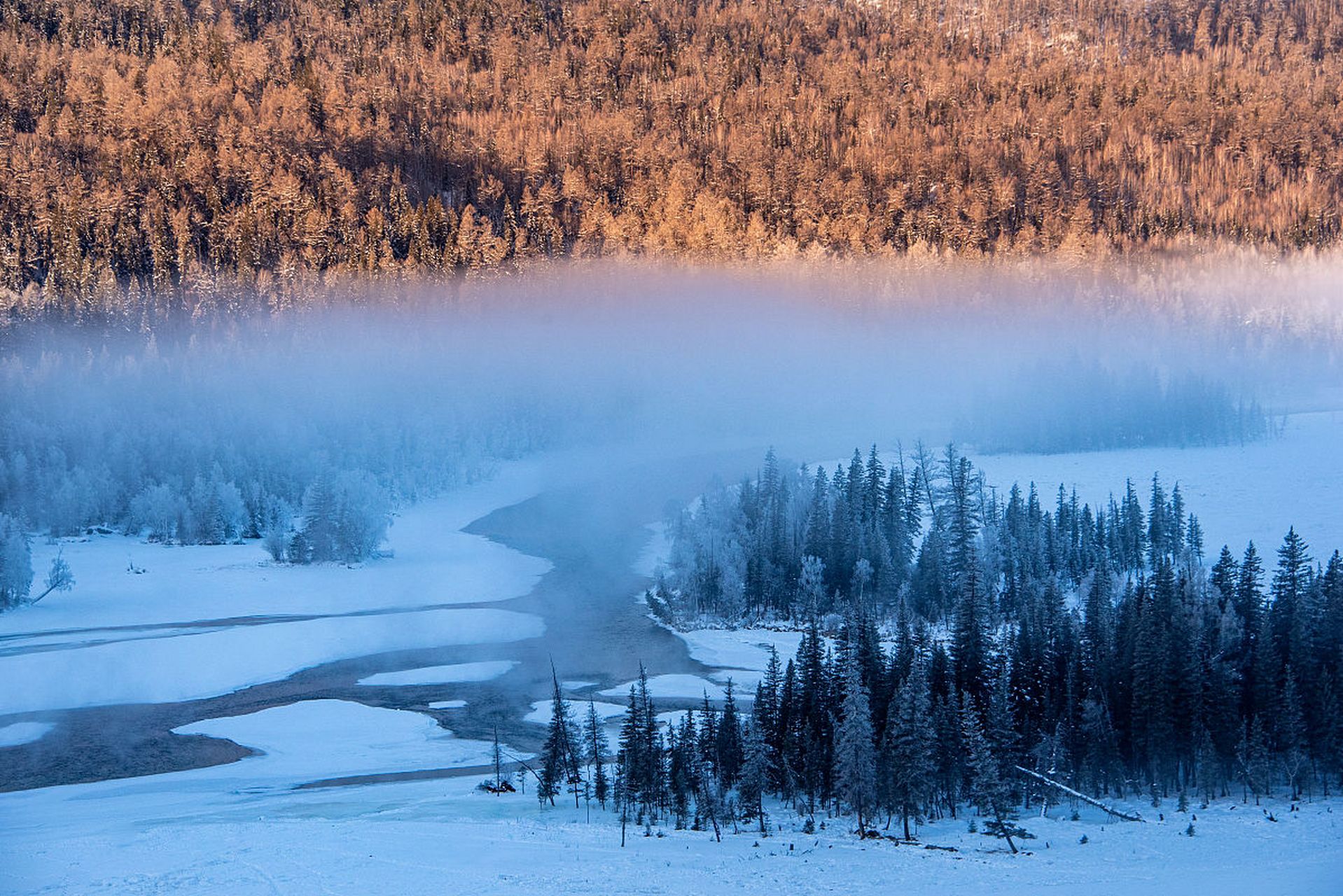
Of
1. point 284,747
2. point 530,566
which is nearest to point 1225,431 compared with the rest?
point 530,566

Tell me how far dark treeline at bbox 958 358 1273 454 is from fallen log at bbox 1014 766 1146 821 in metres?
86.2

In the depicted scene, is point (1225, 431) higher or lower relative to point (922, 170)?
lower

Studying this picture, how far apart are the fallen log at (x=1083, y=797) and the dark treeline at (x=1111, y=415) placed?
8620 centimetres

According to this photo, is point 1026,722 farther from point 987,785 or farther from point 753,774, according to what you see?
point 753,774

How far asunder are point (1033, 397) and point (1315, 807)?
112 metres

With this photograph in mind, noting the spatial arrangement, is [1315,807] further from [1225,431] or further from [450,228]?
[450,228]

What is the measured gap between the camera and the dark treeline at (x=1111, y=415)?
403 feet

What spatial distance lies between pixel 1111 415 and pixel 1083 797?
337ft

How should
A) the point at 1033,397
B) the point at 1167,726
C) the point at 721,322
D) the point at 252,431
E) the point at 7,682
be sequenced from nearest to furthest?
the point at 1167,726 → the point at 7,682 → the point at 252,431 → the point at 1033,397 → the point at 721,322

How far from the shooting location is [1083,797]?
116ft

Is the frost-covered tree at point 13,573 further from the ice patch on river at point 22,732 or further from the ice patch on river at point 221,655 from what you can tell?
the ice patch on river at point 22,732

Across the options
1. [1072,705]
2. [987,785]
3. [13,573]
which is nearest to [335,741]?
[987,785]

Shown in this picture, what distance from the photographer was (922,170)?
198125 millimetres

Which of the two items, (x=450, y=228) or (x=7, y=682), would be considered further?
(x=450, y=228)
